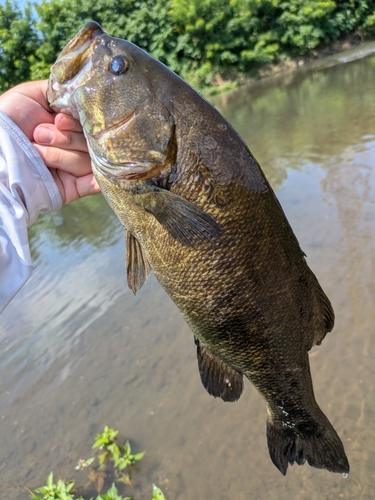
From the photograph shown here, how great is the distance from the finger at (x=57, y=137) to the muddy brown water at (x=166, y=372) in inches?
104

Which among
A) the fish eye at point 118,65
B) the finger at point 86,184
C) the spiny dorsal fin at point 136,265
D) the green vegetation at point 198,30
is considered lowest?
the green vegetation at point 198,30

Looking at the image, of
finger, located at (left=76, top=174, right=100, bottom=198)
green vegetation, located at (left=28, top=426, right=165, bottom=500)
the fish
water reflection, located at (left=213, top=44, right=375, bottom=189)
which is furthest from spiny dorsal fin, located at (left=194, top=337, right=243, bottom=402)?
water reflection, located at (left=213, top=44, right=375, bottom=189)

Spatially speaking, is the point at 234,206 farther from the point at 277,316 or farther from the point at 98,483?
the point at 98,483

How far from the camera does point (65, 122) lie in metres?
1.93

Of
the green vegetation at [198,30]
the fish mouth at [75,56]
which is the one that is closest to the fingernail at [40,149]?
the fish mouth at [75,56]

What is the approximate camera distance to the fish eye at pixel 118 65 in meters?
1.66

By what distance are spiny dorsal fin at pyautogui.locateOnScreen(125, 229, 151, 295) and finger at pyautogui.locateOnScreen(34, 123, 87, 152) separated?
22.3 inches

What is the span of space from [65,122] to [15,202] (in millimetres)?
437

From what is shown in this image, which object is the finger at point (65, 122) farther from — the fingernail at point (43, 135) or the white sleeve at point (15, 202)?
the white sleeve at point (15, 202)

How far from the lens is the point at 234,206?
1.53 metres

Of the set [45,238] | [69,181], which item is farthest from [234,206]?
[45,238]

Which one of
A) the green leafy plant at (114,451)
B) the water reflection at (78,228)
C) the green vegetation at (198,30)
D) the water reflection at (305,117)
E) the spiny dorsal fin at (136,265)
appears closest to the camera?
the spiny dorsal fin at (136,265)

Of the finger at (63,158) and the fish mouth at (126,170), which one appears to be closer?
the fish mouth at (126,170)

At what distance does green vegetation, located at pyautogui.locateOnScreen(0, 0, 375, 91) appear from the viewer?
2772 cm
